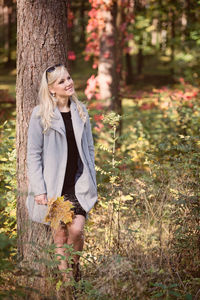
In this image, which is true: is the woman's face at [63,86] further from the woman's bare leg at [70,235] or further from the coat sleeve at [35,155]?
the woman's bare leg at [70,235]

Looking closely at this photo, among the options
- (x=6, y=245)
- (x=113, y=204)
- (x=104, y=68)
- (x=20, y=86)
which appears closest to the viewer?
(x=6, y=245)

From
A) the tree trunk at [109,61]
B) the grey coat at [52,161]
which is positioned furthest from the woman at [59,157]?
the tree trunk at [109,61]

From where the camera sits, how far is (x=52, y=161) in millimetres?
3688

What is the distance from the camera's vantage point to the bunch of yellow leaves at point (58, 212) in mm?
3557

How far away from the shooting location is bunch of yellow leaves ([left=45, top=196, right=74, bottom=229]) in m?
3.56

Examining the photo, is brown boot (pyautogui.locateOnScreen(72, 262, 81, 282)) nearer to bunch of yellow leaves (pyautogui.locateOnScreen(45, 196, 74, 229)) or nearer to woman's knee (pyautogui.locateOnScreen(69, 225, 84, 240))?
woman's knee (pyautogui.locateOnScreen(69, 225, 84, 240))

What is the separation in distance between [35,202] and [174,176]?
174cm

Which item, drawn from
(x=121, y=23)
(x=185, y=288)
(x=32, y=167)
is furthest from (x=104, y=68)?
(x=185, y=288)

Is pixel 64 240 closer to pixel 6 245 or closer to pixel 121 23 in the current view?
pixel 6 245

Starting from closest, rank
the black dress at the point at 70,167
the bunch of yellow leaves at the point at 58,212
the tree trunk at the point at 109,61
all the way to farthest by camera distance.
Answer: the bunch of yellow leaves at the point at 58,212
the black dress at the point at 70,167
the tree trunk at the point at 109,61

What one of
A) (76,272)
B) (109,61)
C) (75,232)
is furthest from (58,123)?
(109,61)

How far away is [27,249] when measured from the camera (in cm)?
389

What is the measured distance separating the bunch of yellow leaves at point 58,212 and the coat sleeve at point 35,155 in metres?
0.18

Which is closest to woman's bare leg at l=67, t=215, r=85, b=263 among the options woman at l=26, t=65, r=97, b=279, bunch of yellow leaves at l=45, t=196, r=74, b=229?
woman at l=26, t=65, r=97, b=279
